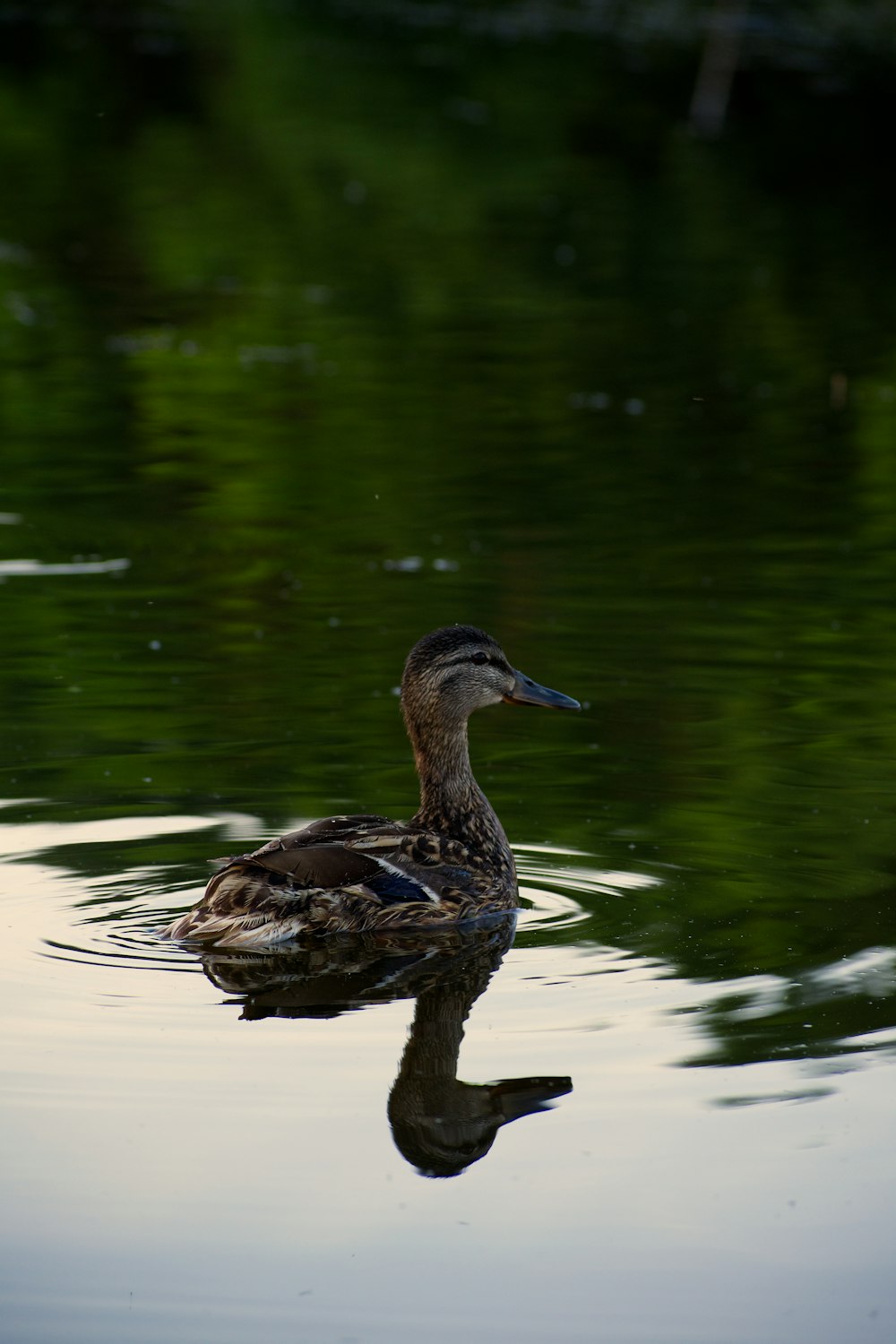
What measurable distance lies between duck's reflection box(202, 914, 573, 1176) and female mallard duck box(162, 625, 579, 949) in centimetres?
9

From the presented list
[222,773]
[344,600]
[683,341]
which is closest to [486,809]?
[222,773]

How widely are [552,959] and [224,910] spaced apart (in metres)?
1.04

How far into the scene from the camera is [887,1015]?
6.95 meters

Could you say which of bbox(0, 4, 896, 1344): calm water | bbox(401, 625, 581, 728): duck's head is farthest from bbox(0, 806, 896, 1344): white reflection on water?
bbox(401, 625, 581, 728): duck's head

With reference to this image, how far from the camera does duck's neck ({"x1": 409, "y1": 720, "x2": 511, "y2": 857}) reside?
27.6 ft

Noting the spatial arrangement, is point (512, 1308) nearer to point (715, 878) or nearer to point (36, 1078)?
point (36, 1078)

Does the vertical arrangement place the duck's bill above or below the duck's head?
below

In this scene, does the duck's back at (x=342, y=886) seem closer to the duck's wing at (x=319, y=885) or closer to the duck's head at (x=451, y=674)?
the duck's wing at (x=319, y=885)

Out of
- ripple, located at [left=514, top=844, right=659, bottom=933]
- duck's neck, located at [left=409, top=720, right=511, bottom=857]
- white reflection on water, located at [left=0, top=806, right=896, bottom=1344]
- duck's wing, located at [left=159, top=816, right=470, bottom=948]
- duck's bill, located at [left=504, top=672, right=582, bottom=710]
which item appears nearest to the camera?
white reflection on water, located at [left=0, top=806, right=896, bottom=1344]

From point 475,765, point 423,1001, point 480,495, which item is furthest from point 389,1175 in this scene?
point 480,495

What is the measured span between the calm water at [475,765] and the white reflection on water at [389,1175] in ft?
0.05

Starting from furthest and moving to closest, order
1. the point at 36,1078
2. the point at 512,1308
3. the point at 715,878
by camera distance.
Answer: the point at 715,878, the point at 36,1078, the point at 512,1308

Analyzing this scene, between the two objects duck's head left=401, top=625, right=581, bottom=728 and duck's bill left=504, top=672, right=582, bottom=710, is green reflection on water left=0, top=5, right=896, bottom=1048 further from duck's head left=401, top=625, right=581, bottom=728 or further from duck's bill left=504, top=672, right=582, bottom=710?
duck's head left=401, top=625, right=581, bottom=728

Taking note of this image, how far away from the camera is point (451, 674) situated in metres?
8.90
